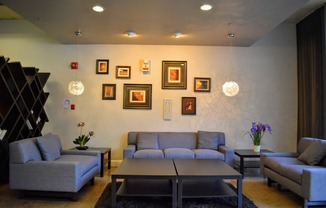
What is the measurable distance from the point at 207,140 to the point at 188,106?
83 cm

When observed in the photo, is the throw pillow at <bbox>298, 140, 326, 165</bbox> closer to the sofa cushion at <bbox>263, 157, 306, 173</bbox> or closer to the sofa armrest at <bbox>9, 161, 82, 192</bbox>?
the sofa cushion at <bbox>263, 157, 306, 173</bbox>

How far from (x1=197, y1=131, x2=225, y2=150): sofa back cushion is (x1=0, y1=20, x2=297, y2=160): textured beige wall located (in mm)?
274

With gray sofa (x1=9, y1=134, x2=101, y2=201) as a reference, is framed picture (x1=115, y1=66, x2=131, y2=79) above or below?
above

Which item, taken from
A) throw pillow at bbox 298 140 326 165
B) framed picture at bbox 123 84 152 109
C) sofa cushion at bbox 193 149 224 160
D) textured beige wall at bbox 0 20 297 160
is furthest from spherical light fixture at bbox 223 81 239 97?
framed picture at bbox 123 84 152 109

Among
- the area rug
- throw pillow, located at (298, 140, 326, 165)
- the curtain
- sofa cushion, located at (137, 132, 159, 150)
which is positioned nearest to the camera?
the area rug

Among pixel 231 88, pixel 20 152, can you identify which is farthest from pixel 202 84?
pixel 20 152

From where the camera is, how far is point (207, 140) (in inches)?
191

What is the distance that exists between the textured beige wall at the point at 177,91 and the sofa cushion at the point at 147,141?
0.32 m

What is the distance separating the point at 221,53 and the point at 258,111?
4.88 feet

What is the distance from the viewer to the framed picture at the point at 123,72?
5.19 meters

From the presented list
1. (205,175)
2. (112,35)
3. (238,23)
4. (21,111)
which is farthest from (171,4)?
(21,111)

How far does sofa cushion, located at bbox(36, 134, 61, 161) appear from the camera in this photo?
3424mm

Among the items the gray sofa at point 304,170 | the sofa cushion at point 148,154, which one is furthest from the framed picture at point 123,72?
the gray sofa at point 304,170

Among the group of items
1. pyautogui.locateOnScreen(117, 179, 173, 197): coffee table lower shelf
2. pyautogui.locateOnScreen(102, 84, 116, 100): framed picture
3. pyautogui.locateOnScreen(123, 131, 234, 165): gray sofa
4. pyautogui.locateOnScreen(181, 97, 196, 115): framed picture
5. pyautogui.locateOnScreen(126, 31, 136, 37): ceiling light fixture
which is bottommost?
pyautogui.locateOnScreen(117, 179, 173, 197): coffee table lower shelf
